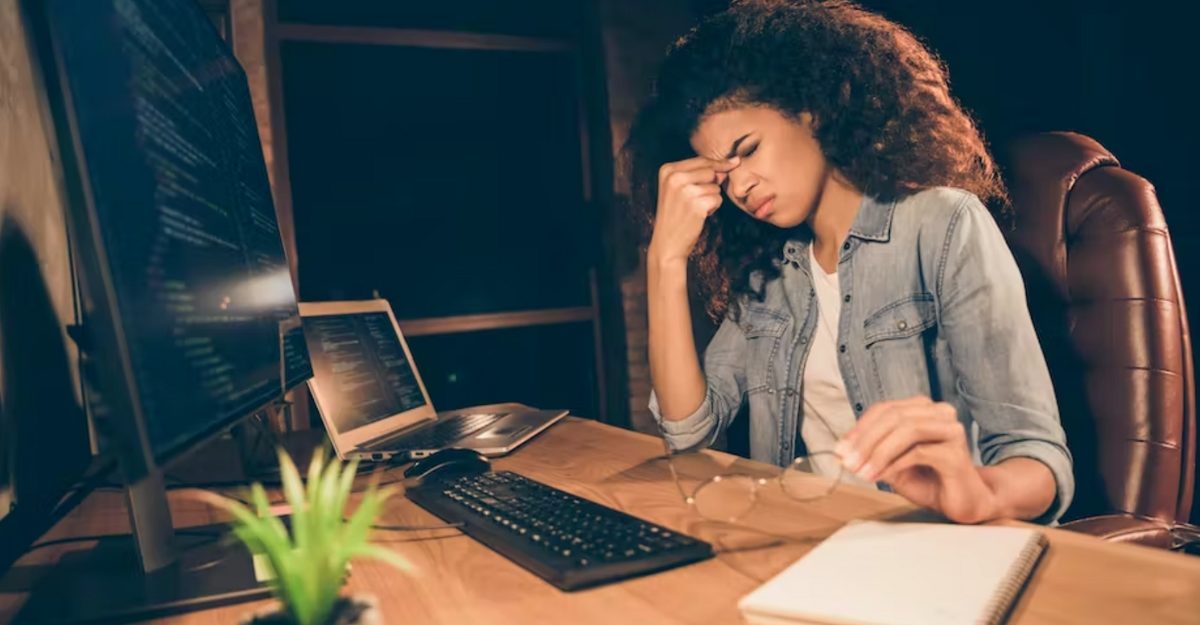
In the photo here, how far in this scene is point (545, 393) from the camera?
3.32 metres

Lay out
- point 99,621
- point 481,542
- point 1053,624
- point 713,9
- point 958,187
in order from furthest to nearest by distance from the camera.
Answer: point 713,9 < point 958,187 < point 481,542 < point 99,621 < point 1053,624

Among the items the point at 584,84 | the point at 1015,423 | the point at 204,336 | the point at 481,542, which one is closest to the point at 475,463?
the point at 481,542

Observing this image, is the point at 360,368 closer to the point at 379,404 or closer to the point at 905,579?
the point at 379,404

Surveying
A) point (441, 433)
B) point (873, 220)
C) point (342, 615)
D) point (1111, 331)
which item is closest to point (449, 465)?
point (441, 433)

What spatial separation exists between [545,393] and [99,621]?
2.66 metres

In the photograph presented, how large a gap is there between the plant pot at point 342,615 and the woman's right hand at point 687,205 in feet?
3.88

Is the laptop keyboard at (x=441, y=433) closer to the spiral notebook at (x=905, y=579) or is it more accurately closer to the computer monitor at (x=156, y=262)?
the computer monitor at (x=156, y=262)

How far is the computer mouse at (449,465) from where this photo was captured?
112 cm

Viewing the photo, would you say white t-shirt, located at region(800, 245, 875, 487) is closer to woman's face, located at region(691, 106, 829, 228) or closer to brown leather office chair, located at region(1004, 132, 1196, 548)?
woman's face, located at region(691, 106, 829, 228)

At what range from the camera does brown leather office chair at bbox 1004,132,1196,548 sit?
48.3 inches

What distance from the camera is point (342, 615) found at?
0.40 meters

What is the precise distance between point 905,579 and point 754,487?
0.35 m

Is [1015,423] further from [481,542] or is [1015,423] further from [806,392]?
[481,542]

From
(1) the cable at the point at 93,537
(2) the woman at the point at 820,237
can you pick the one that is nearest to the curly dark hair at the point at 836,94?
(2) the woman at the point at 820,237
